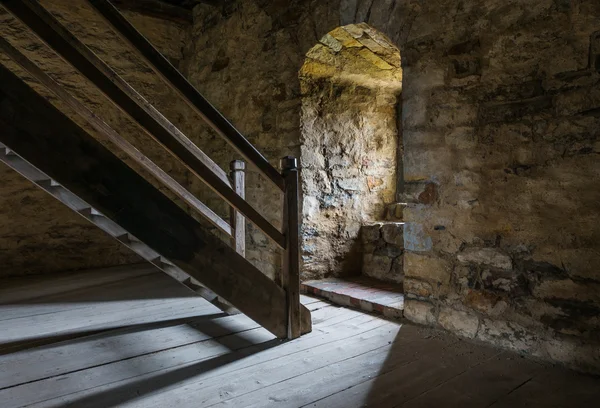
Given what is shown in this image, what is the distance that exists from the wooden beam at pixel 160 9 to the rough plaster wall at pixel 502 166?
2.12m

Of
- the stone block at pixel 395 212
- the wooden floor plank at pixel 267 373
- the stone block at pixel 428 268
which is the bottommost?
the wooden floor plank at pixel 267 373

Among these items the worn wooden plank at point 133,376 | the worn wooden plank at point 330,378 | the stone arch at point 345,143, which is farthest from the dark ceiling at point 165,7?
the worn wooden plank at point 330,378

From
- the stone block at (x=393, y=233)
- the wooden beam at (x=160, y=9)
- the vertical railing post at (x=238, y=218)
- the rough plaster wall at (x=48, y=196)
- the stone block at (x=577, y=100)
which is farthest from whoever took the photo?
the wooden beam at (x=160, y=9)

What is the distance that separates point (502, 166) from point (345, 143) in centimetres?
143

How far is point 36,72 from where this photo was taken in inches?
83.6

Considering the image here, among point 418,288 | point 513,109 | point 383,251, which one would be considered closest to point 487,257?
point 418,288

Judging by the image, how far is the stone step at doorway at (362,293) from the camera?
259 centimetres

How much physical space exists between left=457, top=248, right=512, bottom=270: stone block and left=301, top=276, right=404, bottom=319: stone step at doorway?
55 centimetres

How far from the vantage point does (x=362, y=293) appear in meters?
2.83

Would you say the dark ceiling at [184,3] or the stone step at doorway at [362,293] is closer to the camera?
the stone step at doorway at [362,293]

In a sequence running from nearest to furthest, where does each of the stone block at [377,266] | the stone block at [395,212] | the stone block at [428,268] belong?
the stone block at [428,268] → the stone block at [377,266] → the stone block at [395,212]

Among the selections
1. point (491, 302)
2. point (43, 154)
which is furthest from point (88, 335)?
point (491, 302)

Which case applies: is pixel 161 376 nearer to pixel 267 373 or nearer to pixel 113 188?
pixel 267 373

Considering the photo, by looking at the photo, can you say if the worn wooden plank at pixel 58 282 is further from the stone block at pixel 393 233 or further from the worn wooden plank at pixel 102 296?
the stone block at pixel 393 233
